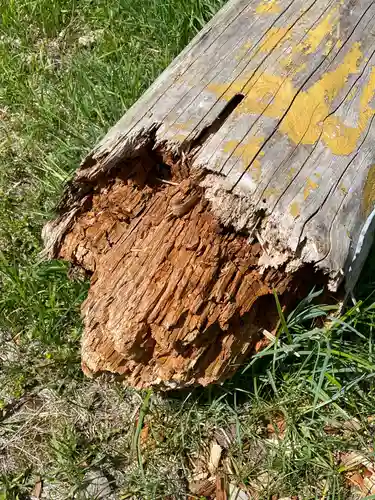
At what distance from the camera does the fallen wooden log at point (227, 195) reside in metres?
1.87

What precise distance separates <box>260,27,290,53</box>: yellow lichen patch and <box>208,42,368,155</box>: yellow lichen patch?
0.14 metres

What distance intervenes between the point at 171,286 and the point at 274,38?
961 mm

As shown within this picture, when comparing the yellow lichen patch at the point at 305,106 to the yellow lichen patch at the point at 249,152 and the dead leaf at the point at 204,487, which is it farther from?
the dead leaf at the point at 204,487

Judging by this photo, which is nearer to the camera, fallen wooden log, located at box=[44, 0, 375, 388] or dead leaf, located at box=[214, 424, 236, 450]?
fallen wooden log, located at box=[44, 0, 375, 388]

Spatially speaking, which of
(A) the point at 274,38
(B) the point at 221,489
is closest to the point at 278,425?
(B) the point at 221,489

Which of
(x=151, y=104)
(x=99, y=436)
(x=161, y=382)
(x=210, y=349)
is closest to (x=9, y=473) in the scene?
(x=99, y=436)

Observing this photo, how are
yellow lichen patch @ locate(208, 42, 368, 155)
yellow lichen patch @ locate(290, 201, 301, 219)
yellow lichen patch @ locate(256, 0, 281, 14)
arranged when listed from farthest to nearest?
yellow lichen patch @ locate(256, 0, 281, 14), yellow lichen patch @ locate(208, 42, 368, 155), yellow lichen patch @ locate(290, 201, 301, 219)

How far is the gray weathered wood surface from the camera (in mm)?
1842

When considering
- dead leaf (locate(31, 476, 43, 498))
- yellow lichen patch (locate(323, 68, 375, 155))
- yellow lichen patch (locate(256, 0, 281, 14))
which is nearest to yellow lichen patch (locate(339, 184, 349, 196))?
yellow lichen patch (locate(323, 68, 375, 155))

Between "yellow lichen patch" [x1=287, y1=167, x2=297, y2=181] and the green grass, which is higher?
"yellow lichen patch" [x1=287, y1=167, x2=297, y2=181]

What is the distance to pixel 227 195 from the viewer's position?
6.21 feet

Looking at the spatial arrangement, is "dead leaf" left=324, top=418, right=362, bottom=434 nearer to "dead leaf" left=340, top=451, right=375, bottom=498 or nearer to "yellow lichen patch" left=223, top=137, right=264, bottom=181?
"dead leaf" left=340, top=451, right=375, bottom=498

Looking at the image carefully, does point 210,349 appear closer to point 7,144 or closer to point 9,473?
point 9,473

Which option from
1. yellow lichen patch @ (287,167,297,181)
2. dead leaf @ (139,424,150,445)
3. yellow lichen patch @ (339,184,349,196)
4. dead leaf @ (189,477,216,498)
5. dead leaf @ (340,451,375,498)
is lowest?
dead leaf @ (340,451,375,498)
